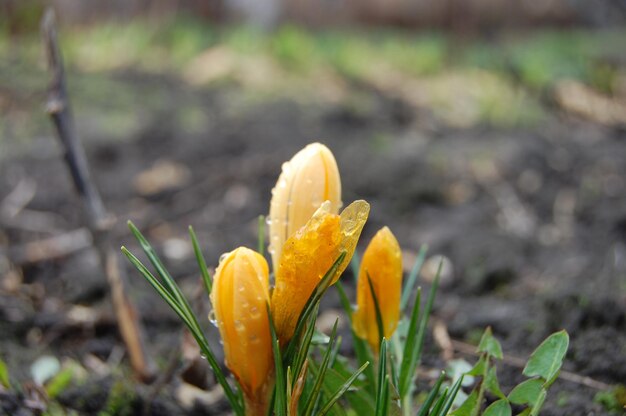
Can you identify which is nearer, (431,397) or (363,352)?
(431,397)

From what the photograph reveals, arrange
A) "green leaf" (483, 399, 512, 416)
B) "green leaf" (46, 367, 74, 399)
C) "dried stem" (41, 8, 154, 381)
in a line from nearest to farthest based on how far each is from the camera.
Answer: "green leaf" (483, 399, 512, 416), "green leaf" (46, 367, 74, 399), "dried stem" (41, 8, 154, 381)

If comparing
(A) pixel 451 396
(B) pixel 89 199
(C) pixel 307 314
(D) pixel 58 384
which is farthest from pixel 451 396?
(B) pixel 89 199

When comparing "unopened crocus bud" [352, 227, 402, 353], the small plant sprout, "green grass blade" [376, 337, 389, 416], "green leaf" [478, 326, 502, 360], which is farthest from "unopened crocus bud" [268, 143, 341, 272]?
"green leaf" [478, 326, 502, 360]

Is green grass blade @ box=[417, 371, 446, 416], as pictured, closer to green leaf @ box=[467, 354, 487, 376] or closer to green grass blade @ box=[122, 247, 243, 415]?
green leaf @ box=[467, 354, 487, 376]

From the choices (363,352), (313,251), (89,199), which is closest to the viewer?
(313,251)

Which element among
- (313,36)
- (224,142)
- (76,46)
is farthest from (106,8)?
(224,142)

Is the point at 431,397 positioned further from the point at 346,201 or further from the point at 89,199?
the point at 346,201

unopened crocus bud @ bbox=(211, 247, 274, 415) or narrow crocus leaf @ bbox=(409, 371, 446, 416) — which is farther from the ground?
unopened crocus bud @ bbox=(211, 247, 274, 415)
